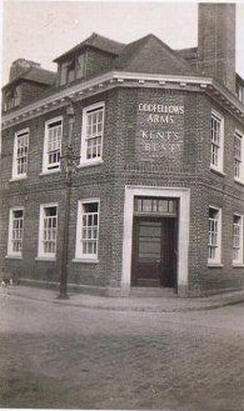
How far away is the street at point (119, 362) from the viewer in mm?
5086

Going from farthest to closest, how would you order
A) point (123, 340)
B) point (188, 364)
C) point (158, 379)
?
1. point (123, 340)
2. point (188, 364)
3. point (158, 379)

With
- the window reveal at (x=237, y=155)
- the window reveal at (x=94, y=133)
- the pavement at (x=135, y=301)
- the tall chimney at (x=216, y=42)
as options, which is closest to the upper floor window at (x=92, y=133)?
the window reveal at (x=94, y=133)

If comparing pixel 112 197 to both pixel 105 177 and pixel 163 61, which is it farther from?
pixel 163 61

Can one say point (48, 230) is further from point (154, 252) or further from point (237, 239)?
point (237, 239)

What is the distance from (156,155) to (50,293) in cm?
445

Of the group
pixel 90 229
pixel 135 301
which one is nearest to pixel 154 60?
pixel 90 229

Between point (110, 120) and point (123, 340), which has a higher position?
point (110, 120)

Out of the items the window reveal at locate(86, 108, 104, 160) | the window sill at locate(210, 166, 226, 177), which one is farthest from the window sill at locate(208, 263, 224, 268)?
the window reveal at locate(86, 108, 104, 160)

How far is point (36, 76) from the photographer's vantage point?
1792 centimetres

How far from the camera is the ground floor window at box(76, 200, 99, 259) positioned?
1395cm

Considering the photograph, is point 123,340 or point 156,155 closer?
point 123,340

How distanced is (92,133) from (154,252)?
145 inches

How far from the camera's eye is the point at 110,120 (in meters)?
13.7

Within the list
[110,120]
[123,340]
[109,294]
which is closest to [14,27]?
[123,340]
